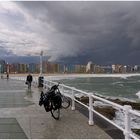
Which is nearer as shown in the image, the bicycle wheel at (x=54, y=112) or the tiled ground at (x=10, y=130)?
the tiled ground at (x=10, y=130)

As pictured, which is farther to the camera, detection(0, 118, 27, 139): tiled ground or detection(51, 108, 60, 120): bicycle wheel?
detection(51, 108, 60, 120): bicycle wheel

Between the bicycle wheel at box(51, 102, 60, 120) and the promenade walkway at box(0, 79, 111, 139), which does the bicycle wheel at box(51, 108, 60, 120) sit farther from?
the promenade walkway at box(0, 79, 111, 139)

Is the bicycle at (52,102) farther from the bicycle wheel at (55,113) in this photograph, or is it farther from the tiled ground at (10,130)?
the tiled ground at (10,130)

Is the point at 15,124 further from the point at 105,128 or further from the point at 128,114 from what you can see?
the point at 128,114

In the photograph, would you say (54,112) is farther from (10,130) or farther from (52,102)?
(10,130)

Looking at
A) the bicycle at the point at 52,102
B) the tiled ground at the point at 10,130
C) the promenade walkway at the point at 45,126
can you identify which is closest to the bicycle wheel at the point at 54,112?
the bicycle at the point at 52,102

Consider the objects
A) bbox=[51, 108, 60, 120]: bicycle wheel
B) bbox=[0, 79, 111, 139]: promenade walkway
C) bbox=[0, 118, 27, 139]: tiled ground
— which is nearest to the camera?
bbox=[0, 118, 27, 139]: tiled ground

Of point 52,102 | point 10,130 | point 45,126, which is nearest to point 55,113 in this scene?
point 52,102

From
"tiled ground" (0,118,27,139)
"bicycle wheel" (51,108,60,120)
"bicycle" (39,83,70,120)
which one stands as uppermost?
"bicycle" (39,83,70,120)

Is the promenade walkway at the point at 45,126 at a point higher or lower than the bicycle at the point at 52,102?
lower

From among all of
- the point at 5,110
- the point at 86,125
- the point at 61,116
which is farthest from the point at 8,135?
the point at 5,110

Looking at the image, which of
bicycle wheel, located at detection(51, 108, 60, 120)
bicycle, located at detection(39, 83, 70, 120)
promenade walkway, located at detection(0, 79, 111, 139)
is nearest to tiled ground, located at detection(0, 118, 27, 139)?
promenade walkway, located at detection(0, 79, 111, 139)

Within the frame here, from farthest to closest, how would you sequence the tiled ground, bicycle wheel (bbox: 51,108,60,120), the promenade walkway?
bicycle wheel (bbox: 51,108,60,120) → the promenade walkway → the tiled ground

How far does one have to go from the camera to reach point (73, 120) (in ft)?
31.7
